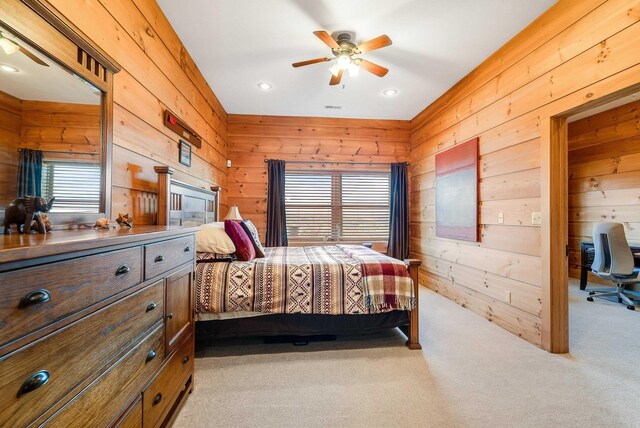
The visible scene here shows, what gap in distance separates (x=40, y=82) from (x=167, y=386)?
1.54 meters

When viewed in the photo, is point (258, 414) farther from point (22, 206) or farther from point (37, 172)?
point (37, 172)

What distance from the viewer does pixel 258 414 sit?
154 cm

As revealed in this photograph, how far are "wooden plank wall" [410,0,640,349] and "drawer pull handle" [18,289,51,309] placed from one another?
9.89 feet

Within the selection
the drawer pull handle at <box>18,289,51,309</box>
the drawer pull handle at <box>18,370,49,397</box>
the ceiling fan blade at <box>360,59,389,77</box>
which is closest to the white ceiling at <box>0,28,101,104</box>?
the drawer pull handle at <box>18,289,51,309</box>

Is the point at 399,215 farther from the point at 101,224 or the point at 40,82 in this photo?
the point at 40,82

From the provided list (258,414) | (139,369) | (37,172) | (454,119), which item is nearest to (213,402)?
(258,414)

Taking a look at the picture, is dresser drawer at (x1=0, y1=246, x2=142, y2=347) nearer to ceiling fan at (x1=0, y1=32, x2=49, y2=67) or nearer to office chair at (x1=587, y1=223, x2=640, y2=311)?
ceiling fan at (x1=0, y1=32, x2=49, y2=67)

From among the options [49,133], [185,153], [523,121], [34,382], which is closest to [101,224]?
[49,133]

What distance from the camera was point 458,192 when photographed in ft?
10.9

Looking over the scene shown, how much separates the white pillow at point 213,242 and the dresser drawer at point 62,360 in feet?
3.98

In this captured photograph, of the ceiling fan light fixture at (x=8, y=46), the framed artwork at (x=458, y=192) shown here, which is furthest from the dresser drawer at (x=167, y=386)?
the framed artwork at (x=458, y=192)

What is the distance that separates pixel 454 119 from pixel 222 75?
3.07 m

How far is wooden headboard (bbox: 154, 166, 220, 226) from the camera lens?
2.06m

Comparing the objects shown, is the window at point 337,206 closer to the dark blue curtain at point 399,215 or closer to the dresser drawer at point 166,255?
the dark blue curtain at point 399,215
